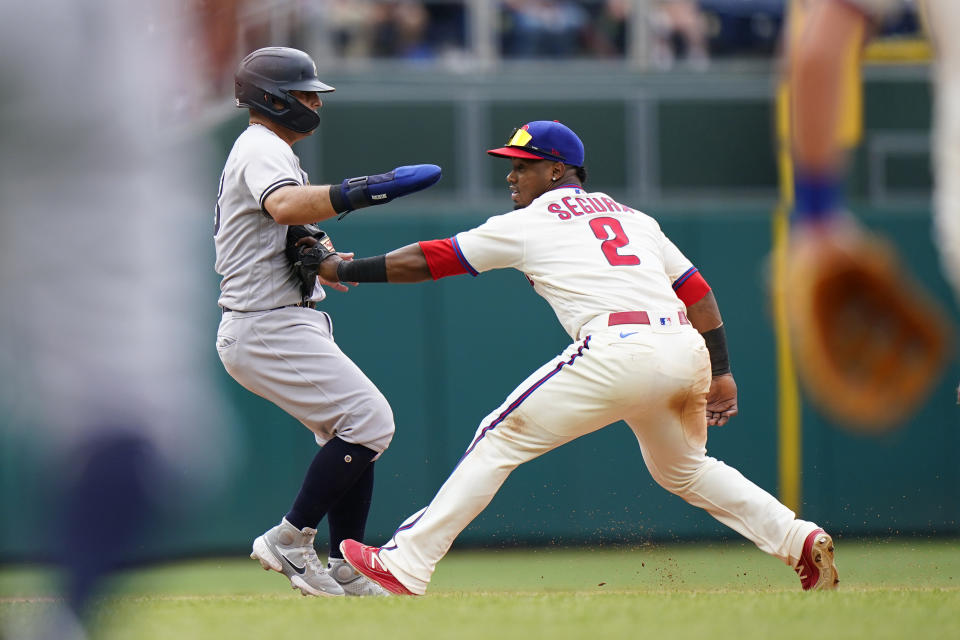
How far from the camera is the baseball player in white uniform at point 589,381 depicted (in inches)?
210

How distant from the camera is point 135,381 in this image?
2984mm

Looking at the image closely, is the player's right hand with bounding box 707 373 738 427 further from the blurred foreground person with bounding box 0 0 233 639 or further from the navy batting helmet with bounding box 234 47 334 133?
the blurred foreground person with bounding box 0 0 233 639

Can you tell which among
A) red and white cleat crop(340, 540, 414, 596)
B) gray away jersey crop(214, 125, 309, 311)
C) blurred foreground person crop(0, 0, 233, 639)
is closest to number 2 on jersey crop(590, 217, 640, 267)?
gray away jersey crop(214, 125, 309, 311)

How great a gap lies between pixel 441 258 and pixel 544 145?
766 mm

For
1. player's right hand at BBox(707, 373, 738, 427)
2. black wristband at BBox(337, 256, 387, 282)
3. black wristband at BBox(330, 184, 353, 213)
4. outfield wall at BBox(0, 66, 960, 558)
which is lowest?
outfield wall at BBox(0, 66, 960, 558)

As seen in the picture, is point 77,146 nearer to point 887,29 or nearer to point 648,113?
point 648,113

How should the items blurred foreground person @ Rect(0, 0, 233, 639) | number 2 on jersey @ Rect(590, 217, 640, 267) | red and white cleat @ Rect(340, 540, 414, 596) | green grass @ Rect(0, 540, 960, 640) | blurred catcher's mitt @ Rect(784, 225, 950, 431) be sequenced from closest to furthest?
blurred catcher's mitt @ Rect(784, 225, 950, 431) → blurred foreground person @ Rect(0, 0, 233, 639) → green grass @ Rect(0, 540, 960, 640) → red and white cleat @ Rect(340, 540, 414, 596) → number 2 on jersey @ Rect(590, 217, 640, 267)

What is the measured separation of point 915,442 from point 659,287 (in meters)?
4.38

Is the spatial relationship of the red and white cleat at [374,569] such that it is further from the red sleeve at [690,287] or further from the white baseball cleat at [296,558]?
the red sleeve at [690,287]

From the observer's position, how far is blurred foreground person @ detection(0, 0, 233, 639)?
9.55 feet

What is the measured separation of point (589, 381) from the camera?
5367 mm

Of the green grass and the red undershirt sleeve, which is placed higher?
the red undershirt sleeve

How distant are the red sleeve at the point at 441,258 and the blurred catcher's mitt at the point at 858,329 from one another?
9.95 ft

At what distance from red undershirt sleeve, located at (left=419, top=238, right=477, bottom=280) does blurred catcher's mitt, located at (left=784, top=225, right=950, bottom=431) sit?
9.95 ft
